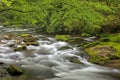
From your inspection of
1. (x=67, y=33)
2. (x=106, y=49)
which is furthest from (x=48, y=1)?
(x=67, y=33)

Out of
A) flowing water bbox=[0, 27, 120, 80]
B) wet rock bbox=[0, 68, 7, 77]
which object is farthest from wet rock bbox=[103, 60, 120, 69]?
wet rock bbox=[0, 68, 7, 77]

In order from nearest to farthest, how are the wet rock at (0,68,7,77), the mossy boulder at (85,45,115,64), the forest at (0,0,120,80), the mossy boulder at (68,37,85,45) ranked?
the forest at (0,0,120,80)
the wet rock at (0,68,7,77)
the mossy boulder at (85,45,115,64)
the mossy boulder at (68,37,85,45)

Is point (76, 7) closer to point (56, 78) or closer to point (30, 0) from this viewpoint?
point (30, 0)

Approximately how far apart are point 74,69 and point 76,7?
3.80 m

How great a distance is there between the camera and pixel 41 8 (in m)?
9.11

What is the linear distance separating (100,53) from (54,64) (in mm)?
2675

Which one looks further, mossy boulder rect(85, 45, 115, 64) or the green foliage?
mossy boulder rect(85, 45, 115, 64)

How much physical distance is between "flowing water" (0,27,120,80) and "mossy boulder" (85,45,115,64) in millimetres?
397

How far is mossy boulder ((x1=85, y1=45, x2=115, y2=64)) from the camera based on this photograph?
12320 mm

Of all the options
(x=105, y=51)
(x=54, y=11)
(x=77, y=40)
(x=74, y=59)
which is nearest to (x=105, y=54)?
(x=105, y=51)

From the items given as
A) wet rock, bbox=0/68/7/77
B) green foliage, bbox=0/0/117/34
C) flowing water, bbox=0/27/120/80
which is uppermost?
green foliage, bbox=0/0/117/34

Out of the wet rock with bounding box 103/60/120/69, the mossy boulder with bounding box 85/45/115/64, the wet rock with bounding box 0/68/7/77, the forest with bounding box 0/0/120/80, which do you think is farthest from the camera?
the mossy boulder with bounding box 85/45/115/64

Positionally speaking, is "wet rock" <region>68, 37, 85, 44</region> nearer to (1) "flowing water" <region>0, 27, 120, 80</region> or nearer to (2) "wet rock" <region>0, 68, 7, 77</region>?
(1) "flowing water" <region>0, 27, 120, 80</region>

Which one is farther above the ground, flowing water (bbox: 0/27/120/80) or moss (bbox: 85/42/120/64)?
moss (bbox: 85/42/120/64)
